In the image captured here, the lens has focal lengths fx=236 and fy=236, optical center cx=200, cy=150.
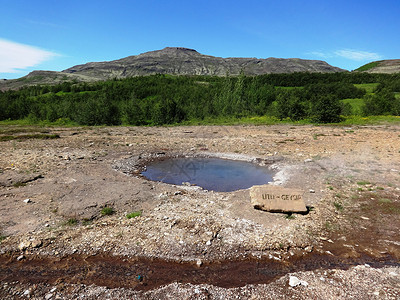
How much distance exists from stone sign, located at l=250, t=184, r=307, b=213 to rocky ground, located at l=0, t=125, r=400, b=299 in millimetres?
266

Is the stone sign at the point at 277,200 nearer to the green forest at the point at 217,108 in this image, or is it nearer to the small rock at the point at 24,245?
the small rock at the point at 24,245

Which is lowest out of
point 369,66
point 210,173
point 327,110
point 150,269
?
point 210,173

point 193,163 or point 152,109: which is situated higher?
point 152,109

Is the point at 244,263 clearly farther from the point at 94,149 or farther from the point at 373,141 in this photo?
the point at 373,141

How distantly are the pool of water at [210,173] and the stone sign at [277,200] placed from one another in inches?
116

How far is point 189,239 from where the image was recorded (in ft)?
22.9

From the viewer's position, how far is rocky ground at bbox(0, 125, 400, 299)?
5359mm

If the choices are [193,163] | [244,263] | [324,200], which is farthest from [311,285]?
[193,163]

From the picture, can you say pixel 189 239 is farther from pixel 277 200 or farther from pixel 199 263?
pixel 277 200

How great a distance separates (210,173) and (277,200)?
6.26 meters

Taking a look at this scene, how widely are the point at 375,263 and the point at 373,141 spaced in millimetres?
18621

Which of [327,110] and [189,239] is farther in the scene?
[327,110]

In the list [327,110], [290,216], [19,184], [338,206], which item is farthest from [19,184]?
[327,110]

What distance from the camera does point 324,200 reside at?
9766 mm
